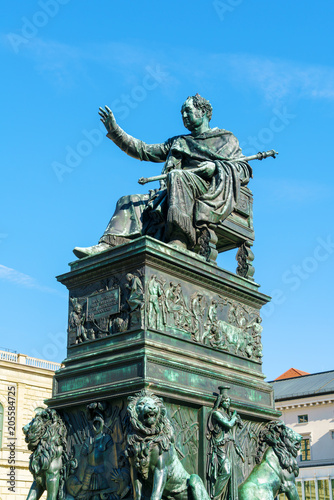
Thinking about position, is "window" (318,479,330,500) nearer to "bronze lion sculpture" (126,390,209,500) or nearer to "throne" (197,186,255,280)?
"throne" (197,186,255,280)

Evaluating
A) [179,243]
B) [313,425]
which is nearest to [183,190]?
[179,243]

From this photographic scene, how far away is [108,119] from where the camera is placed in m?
10.9

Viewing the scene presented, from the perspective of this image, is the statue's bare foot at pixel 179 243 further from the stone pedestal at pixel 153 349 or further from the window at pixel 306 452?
the window at pixel 306 452

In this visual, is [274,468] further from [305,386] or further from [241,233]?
[305,386]

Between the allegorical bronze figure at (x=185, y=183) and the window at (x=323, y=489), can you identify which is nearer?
the allegorical bronze figure at (x=185, y=183)

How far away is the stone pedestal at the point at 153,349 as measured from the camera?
8.34 metres

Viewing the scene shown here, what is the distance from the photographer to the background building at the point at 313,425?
47.0 meters

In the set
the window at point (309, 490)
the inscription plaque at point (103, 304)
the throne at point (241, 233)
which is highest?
the throne at point (241, 233)

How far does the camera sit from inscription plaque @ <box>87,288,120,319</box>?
8922 mm

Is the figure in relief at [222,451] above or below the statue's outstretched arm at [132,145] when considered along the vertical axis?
below

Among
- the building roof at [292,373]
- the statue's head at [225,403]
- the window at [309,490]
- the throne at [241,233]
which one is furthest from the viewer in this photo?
the building roof at [292,373]

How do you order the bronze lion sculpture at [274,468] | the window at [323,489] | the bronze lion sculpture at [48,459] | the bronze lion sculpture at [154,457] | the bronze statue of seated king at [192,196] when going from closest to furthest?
the bronze lion sculpture at [154,457]
the bronze lion sculpture at [48,459]
the bronze lion sculpture at [274,468]
the bronze statue of seated king at [192,196]
the window at [323,489]

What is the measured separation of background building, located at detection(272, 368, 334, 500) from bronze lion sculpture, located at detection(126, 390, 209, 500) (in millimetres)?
41834

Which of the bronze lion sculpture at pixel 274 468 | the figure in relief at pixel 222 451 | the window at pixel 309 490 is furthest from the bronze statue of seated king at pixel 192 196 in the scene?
the window at pixel 309 490
